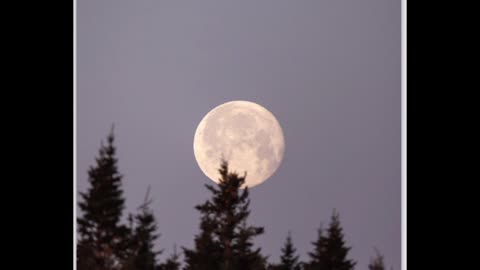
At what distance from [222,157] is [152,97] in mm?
2240

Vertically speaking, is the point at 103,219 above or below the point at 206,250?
above

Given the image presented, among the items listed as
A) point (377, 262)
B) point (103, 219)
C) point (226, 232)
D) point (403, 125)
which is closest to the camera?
point (403, 125)

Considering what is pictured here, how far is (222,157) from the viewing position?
1314 centimetres

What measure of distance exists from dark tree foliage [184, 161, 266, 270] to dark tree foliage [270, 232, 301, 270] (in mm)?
474

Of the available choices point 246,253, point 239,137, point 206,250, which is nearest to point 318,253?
point 246,253

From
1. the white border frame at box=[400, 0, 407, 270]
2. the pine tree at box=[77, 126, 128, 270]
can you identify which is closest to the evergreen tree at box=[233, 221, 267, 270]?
the pine tree at box=[77, 126, 128, 270]

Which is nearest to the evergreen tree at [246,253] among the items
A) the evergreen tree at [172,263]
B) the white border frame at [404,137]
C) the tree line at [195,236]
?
the tree line at [195,236]

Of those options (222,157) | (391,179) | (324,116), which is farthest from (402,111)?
(222,157)

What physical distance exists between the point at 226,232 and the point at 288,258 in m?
1.48

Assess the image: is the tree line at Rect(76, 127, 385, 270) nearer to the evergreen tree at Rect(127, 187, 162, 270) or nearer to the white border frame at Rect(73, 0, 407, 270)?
the evergreen tree at Rect(127, 187, 162, 270)

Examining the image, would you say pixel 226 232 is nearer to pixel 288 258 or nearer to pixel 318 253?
pixel 288 258

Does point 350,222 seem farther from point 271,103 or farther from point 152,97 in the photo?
point 152,97

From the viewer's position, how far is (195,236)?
13.7 metres

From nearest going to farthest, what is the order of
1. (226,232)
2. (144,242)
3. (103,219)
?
(144,242) → (226,232) → (103,219)
